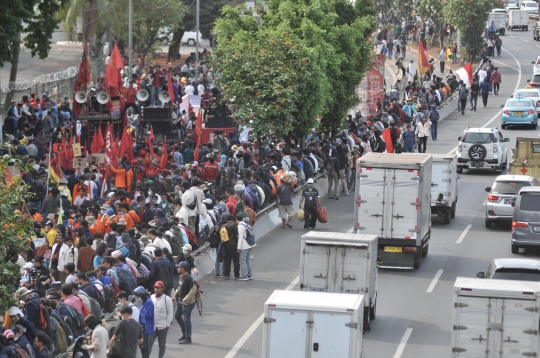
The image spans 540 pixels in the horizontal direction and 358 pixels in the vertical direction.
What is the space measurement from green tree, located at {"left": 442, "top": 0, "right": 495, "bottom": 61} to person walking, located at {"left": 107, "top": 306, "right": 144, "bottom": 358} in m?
51.5

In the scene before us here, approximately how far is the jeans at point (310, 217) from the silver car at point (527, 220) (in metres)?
5.46

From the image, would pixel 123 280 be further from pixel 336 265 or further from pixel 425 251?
pixel 425 251

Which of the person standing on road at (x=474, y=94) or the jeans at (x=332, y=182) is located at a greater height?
the person standing on road at (x=474, y=94)

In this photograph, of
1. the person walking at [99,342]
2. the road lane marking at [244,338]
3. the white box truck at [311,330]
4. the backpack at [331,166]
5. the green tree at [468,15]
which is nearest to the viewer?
the white box truck at [311,330]

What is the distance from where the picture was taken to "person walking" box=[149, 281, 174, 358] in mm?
17781

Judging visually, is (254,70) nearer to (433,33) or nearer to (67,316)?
(67,316)

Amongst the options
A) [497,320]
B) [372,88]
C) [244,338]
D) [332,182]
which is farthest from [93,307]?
[372,88]

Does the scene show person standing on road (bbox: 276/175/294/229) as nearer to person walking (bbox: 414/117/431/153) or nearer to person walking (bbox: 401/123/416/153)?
person walking (bbox: 401/123/416/153)

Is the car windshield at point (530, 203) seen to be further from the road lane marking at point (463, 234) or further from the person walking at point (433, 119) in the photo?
the person walking at point (433, 119)

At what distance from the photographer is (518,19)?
301 feet

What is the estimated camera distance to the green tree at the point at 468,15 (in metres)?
64.6

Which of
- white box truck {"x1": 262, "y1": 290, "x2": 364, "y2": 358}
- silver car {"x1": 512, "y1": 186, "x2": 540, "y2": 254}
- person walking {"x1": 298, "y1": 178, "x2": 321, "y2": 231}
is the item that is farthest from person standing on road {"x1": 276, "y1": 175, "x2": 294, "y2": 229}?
white box truck {"x1": 262, "y1": 290, "x2": 364, "y2": 358}

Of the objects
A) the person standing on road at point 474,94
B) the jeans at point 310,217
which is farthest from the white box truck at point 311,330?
the person standing on road at point 474,94

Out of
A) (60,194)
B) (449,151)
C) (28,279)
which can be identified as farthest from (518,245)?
(449,151)
